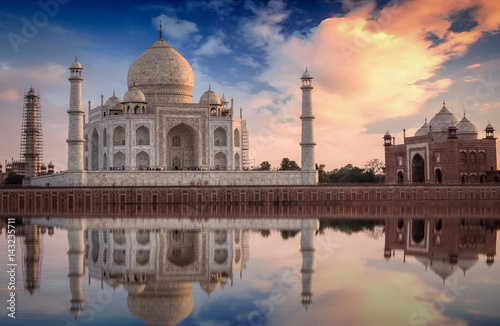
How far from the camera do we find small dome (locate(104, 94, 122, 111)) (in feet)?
136

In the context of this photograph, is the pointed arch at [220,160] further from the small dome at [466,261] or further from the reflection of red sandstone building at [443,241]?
the small dome at [466,261]

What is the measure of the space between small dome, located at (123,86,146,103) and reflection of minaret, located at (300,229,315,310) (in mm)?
25633

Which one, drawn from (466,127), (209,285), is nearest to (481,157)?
(466,127)

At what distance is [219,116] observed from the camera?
4009 cm

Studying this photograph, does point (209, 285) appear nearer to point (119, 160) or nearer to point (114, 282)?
point (114, 282)

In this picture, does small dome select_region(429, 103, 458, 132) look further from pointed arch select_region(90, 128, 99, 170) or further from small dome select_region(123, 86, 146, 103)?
pointed arch select_region(90, 128, 99, 170)

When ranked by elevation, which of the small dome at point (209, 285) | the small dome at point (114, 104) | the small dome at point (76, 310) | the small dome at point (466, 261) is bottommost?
the small dome at point (76, 310)

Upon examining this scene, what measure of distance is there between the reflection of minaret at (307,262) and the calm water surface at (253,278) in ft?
0.08

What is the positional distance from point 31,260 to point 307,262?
471 cm

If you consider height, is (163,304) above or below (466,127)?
below

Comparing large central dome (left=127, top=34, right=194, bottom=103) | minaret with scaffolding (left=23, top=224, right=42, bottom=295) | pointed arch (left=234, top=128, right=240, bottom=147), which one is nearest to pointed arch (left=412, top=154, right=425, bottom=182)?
pointed arch (left=234, top=128, right=240, bottom=147)

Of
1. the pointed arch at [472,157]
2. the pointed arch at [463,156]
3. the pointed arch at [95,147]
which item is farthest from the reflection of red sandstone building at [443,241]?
the pointed arch at [95,147]

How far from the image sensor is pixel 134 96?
38938mm

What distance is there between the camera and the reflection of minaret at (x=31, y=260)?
8047mm
